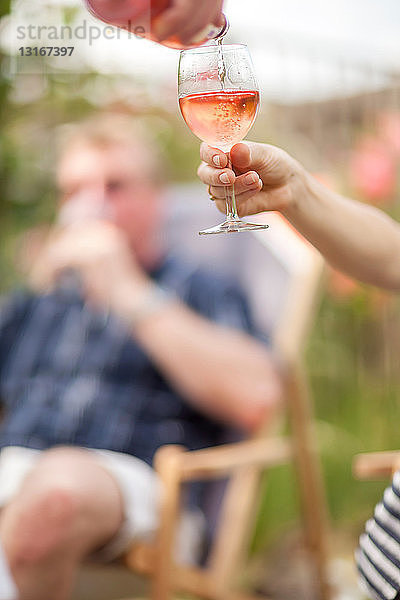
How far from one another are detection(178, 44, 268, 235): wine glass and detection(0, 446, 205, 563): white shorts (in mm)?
1226

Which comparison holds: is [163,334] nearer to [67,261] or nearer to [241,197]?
[67,261]

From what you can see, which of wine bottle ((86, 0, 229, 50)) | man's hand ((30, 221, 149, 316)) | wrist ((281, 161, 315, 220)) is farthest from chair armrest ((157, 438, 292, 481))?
wine bottle ((86, 0, 229, 50))

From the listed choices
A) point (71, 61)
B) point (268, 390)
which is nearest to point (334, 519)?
point (268, 390)

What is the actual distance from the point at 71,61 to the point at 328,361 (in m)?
1.91

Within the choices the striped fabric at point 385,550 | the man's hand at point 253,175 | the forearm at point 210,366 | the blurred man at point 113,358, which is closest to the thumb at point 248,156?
the man's hand at point 253,175

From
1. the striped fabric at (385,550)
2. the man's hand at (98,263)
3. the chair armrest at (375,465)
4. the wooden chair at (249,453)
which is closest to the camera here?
the striped fabric at (385,550)

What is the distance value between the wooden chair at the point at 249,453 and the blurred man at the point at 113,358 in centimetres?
8

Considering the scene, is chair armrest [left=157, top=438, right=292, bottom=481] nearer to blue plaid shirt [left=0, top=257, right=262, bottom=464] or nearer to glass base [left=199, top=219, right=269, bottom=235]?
blue plaid shirt [left=0, top=257, right=262, bottom=464]

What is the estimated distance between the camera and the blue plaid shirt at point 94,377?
2.29 metres

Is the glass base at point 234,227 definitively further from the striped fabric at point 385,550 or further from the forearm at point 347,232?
the striped fabric at point 385,550

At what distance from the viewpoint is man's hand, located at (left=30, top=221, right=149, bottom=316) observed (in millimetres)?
2324

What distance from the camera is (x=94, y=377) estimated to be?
2.40m

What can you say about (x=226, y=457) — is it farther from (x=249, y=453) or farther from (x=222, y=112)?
(x=222, y=112)

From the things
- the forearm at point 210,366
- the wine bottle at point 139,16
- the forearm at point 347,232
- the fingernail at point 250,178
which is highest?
the wine bottle at point 139,16
